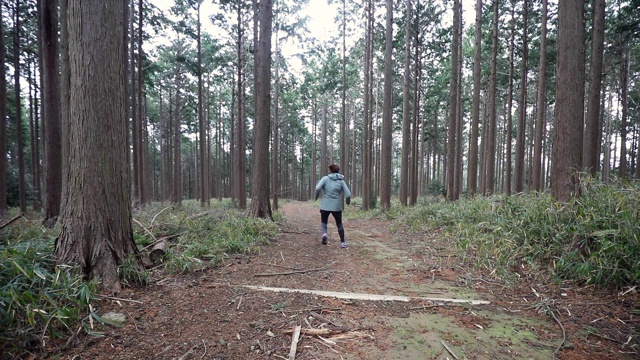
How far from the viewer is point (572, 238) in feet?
13.7

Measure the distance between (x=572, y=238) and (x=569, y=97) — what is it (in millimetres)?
2493

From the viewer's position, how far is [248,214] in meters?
8.37

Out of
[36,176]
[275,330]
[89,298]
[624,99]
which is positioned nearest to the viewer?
[275,330]

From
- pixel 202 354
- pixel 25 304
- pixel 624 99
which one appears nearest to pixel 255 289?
pixel 202 354

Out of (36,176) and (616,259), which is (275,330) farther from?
(36,176)

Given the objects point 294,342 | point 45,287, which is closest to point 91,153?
point 45,287

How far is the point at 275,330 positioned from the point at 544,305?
320cm

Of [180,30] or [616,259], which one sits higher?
[180,30]

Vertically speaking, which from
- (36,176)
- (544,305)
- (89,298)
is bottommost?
(544,305)

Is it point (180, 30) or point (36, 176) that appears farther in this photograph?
point (36, 176)

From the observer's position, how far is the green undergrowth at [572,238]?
138 inches

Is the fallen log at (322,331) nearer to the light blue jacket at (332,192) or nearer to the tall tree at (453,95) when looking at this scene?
the light blue jacket at (332,192)

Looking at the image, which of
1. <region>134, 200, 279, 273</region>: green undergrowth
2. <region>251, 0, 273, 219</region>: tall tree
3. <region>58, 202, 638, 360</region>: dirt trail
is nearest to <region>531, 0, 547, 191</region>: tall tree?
<region>58, 202, 638, 360</region>: dirt trail

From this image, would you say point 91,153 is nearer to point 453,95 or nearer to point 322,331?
point 322,331
